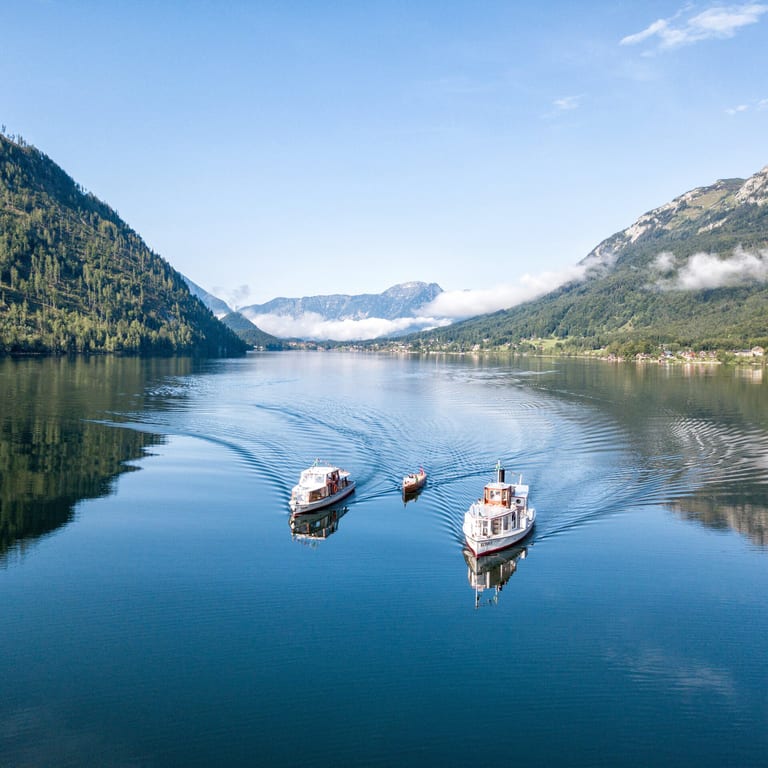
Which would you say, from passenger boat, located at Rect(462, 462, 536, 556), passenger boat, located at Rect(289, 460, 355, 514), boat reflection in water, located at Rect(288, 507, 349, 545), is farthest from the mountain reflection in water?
passenger boat, located at Rect(462, 462, 536, 556)

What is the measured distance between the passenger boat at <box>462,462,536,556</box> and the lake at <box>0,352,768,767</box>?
133 centimetres

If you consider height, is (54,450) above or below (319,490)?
above

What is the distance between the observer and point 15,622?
24641 mm

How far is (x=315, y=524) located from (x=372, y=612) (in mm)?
13767

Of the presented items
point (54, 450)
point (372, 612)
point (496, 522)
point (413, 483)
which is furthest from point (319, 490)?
point (54, 450)

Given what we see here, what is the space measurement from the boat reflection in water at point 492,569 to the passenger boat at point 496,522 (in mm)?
381

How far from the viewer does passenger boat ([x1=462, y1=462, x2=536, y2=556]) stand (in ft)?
113

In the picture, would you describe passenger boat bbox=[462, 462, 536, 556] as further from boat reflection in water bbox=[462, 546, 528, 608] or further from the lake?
the lake

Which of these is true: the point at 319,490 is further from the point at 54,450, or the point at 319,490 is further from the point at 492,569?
the point at 54,450

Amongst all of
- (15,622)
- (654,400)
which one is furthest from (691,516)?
(654,400)

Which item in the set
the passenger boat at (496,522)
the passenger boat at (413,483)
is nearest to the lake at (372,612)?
the passenger boat at (413,483)

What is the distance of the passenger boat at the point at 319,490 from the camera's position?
41125 mm

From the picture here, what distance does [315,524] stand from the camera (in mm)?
39719

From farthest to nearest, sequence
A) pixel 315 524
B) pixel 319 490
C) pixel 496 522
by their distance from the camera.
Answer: pixel 319 490
pixel 315 524
pixel 496 522
